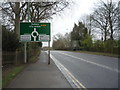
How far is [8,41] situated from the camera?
46.2ft

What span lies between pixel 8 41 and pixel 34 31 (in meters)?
3.15

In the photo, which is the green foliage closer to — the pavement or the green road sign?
the green road sign

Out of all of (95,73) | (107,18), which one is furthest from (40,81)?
(107,18)

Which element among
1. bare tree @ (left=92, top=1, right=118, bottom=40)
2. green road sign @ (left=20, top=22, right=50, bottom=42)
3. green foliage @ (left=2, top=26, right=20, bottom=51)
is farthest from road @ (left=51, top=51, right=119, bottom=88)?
bare tree @ (left=92, top=1, right=118, bottom=40)

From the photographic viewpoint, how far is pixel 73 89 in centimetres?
642

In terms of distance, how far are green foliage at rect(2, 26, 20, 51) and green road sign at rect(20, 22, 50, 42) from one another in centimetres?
171

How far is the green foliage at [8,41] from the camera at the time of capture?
1378cm

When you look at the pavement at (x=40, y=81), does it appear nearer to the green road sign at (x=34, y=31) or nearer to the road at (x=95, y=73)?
the road at (x=95, y=73)

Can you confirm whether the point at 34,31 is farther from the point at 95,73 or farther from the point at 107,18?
the point at 107,18

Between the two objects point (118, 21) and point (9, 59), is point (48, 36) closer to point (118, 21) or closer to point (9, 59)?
point (9, 59)

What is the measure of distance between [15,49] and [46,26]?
3.72m

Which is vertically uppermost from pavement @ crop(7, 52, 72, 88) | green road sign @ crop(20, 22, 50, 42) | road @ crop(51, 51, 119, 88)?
Result: green road sign @ crop(20, 22, 50, 42)

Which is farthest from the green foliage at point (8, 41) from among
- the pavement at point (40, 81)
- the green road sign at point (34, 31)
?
the pavement at point (40, 81)

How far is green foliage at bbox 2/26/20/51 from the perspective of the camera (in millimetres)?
13783
